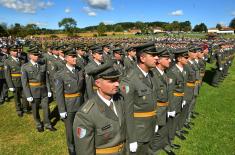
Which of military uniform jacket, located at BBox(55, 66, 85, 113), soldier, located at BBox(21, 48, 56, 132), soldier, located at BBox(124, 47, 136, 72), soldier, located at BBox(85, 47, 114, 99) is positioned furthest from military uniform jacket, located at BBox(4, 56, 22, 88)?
military uniform jacket, located at BBox(55, 66, 85, 113)

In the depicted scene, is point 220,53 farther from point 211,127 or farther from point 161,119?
point 161,119

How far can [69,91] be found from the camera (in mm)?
6562

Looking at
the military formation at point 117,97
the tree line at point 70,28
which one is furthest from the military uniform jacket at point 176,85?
the tree line at point 70,28

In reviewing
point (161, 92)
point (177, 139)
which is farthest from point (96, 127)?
point (177, 139)

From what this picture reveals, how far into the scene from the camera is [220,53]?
55.9ft

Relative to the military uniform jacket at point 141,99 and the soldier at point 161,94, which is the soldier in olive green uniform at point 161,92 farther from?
the military uniform jacket at point 141,99

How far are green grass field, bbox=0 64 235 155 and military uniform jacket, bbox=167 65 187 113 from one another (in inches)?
50.6

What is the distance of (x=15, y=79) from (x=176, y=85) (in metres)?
6.48

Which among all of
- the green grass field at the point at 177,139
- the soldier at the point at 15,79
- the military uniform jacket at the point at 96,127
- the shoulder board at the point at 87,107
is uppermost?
the shoulder board at the point at 87,107

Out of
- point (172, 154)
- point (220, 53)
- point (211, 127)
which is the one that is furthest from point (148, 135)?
point (220, 53)

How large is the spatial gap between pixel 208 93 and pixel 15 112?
31.5ft

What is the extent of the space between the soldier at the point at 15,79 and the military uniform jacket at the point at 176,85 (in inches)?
241

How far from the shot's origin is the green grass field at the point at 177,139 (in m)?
7.33

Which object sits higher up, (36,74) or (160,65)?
(160,65)
